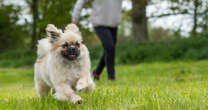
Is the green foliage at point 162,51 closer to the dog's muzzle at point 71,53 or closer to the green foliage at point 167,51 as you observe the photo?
the green foliage at point 167,51

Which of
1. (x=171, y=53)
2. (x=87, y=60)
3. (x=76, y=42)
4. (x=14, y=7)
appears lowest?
(x=171, y=53)

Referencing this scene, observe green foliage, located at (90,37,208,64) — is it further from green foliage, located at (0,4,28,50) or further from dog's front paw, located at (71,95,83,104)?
green foliage, located at (0,4,28,50)

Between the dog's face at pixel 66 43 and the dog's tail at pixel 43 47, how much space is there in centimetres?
34

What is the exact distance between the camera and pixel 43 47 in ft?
16.6

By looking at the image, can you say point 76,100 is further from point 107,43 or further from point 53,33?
point 107,43

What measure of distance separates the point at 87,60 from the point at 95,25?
3.04 m

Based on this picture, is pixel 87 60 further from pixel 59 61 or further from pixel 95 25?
pixel 95 25

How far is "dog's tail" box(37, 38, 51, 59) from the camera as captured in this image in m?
4.94

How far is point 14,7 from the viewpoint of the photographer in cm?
2728

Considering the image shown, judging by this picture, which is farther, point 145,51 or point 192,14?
point 192,14

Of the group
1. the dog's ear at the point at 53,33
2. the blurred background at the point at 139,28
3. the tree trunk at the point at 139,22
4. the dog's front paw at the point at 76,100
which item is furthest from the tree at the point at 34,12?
the dog's front paw at the point at 76,100

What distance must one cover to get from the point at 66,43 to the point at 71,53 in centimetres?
19

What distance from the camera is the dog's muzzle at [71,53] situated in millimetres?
4273

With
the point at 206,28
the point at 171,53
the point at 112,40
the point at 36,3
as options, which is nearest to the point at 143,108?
the point at 112,40
